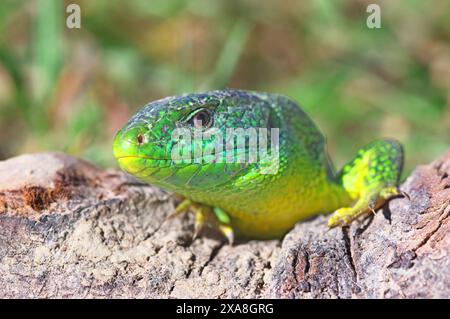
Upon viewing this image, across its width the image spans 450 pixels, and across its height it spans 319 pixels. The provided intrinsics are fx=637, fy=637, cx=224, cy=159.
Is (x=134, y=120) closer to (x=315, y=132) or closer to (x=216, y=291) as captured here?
(x=216, y=291)

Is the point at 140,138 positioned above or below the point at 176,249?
above

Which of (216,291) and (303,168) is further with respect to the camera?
Answer: (303,168)

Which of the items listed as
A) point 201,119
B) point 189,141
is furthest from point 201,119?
point 189,141

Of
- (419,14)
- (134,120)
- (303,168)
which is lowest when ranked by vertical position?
(303,168)

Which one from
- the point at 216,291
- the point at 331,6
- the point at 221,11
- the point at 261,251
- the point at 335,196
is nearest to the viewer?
the point at 216,291

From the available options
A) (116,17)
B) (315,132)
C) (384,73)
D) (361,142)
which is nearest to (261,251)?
(315,132)

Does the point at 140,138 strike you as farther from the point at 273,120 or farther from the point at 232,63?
the point at 232,63
